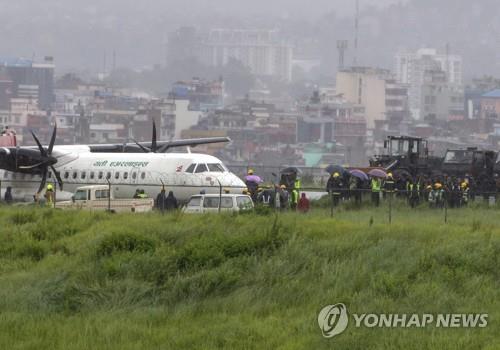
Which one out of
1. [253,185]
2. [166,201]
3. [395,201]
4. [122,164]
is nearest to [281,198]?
[166,201]

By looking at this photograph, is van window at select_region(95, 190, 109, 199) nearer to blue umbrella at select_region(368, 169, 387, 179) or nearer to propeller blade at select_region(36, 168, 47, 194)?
propeller blade at select_region(36, 168, 47, 194)

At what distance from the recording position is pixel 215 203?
37.8 metres

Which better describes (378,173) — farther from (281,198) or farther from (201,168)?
(281,198)

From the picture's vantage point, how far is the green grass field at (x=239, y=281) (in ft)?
79.7

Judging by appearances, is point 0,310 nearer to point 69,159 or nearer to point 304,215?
point 304,215

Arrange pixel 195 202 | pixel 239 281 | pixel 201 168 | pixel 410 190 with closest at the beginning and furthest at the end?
pixel 239 281
pixel 195 202
pixel 410 190
pixel 201 168

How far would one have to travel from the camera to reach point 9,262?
100 ft

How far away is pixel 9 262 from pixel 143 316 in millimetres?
5830

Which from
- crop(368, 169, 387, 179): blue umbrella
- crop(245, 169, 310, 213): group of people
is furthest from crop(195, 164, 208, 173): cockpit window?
crop(368, 169, 387, 179): blue umbrella

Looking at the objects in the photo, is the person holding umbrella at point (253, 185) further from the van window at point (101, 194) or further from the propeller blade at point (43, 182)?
the propeller blade at point (43, 182)

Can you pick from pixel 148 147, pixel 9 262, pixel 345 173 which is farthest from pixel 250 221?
pixel 148 147

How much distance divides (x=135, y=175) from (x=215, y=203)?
7953 millimetres

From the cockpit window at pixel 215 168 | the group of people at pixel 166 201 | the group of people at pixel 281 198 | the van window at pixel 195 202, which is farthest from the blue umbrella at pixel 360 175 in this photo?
the van window at pixel 195 202

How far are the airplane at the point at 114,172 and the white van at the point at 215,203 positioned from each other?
2.72m
